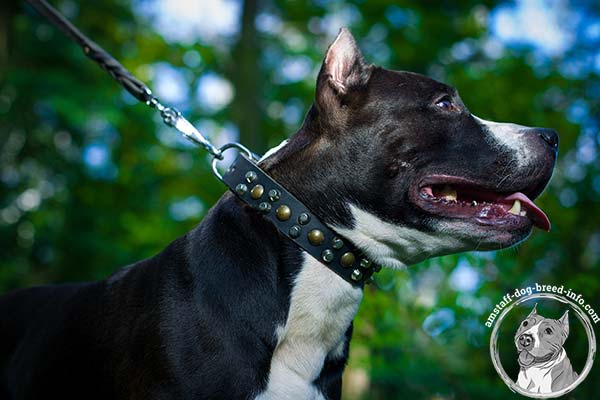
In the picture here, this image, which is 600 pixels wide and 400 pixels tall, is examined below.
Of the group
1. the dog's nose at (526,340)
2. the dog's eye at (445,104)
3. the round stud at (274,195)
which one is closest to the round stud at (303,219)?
the round stud at (274,195)

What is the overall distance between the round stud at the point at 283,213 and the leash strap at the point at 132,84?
2.08 feet

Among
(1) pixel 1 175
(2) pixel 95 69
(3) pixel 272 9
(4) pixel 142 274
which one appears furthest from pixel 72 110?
(4) pixel 142 274

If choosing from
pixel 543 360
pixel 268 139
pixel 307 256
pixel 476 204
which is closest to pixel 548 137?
pixel 476 204

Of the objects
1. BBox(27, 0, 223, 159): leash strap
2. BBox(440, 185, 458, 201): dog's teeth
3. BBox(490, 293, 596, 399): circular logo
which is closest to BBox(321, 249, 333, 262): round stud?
BBox(440, 185, 458, 201): dog's teeth

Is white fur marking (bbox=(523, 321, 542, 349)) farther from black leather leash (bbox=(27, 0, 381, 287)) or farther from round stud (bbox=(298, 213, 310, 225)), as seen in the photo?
round stud (bbox=(298, 213, 310, 225))

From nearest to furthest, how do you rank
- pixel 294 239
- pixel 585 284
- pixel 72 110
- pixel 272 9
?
pixel 294 239 < pixel 585 284 < pixel 72 110 < pixel 272 9

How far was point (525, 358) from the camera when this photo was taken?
11.4 feet

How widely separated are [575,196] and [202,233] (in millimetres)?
4240

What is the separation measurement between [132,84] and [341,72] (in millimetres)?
1281

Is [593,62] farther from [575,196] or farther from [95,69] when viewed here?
[95,69]

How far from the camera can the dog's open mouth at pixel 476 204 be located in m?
3.04

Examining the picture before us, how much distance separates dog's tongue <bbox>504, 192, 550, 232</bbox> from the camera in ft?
10.3

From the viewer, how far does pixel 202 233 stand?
3.06m

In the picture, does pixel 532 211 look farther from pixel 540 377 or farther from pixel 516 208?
pixel 540 377
